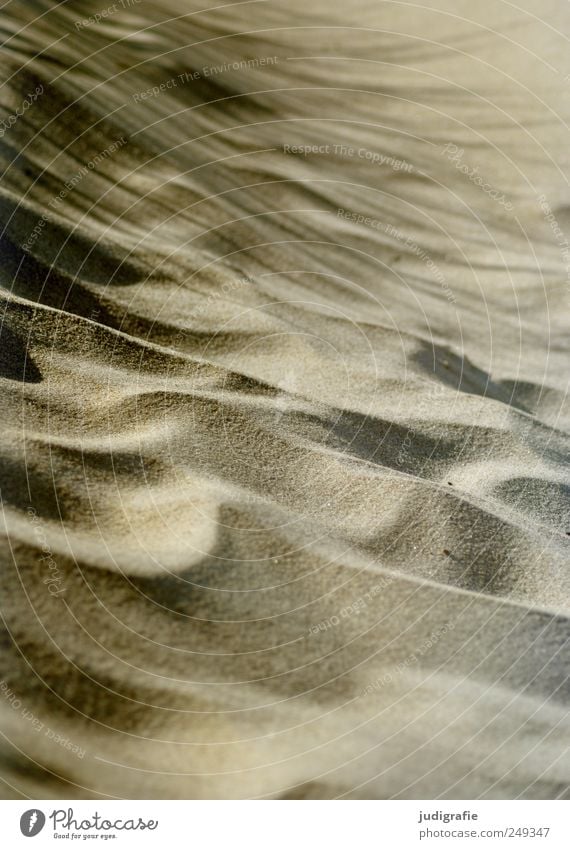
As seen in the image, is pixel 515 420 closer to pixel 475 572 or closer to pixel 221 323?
pixel 475 572

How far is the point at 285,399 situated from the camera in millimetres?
685

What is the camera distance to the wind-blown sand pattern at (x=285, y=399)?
Answer: 569mm

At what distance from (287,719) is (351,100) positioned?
25.8 inches

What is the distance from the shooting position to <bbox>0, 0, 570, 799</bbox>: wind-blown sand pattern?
0.57 meters
